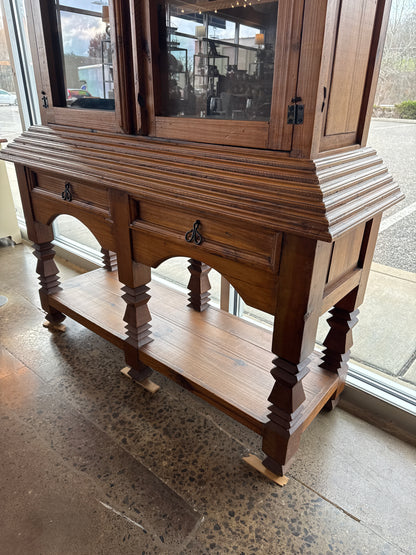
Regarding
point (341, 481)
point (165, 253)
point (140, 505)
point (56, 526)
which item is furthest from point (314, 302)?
point (56, 526)

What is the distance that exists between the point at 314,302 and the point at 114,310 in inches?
44.7

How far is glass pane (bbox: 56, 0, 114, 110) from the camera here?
1.30 meters

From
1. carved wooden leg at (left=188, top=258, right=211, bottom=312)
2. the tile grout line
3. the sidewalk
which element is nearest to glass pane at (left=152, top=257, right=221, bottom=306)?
carved wooden leg at (left=188, top=258, right=211, bottom=312)

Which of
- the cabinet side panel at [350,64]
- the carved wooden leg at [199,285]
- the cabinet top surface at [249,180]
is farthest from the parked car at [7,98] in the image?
the cabinet side panel at [350,64]

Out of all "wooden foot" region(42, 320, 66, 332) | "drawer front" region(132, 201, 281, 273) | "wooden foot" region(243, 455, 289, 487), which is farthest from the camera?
"wooden foot" region(42, 320, 66, 332)

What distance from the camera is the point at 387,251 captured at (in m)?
1.55

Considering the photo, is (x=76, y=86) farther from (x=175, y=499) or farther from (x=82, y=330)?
(x=175, y=499)

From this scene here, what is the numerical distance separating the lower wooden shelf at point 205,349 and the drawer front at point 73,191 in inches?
21.7

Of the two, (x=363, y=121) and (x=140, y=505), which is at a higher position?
(x=363, y=121)

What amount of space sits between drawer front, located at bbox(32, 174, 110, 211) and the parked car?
1723mm

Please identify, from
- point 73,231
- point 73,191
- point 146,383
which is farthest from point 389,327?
point 73,231

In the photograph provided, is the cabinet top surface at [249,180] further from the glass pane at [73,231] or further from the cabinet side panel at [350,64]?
the glass pane at [73,231]

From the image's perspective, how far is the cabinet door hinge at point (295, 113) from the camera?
2.94 feet

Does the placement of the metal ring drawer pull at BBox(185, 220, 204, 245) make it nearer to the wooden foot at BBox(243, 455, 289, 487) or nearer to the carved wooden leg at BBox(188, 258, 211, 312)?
the carved wooden leg at BBox(188, 258, 211, 312)
